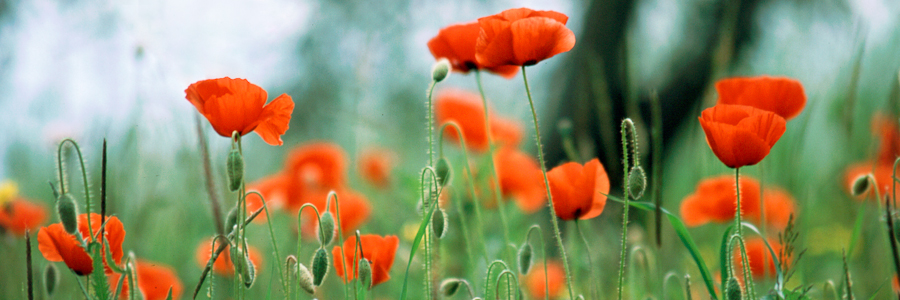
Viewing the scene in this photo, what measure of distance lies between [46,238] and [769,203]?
5.62 feet

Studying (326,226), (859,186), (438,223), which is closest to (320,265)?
(326,226)

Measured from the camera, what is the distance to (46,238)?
2.93 ft

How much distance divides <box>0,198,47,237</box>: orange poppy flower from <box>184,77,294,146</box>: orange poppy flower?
87 cm

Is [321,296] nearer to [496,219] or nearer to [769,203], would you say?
[496,219]

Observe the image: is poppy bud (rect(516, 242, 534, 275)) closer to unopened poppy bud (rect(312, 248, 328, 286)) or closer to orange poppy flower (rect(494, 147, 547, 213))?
unopened poppy bud (rect(312, 248, 328, 286))

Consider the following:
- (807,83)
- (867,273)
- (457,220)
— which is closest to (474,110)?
(457,220)

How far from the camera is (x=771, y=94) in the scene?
100cm

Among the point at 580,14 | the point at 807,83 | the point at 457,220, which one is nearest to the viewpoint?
the point at 457,220

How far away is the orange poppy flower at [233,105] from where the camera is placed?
2.68 feet

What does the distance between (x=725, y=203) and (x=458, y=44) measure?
33.4 inches

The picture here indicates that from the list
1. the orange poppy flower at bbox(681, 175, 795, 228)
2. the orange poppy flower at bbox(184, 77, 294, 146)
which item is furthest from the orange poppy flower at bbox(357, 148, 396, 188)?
the orange poppy flower at bbox(184, 77, 294, 146)

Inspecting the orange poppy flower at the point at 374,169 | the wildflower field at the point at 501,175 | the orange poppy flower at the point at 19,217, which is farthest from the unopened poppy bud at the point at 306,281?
the orange poppy flower at the point at 374,169

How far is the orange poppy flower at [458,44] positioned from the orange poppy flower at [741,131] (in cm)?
43

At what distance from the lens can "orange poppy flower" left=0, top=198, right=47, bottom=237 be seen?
154cm
